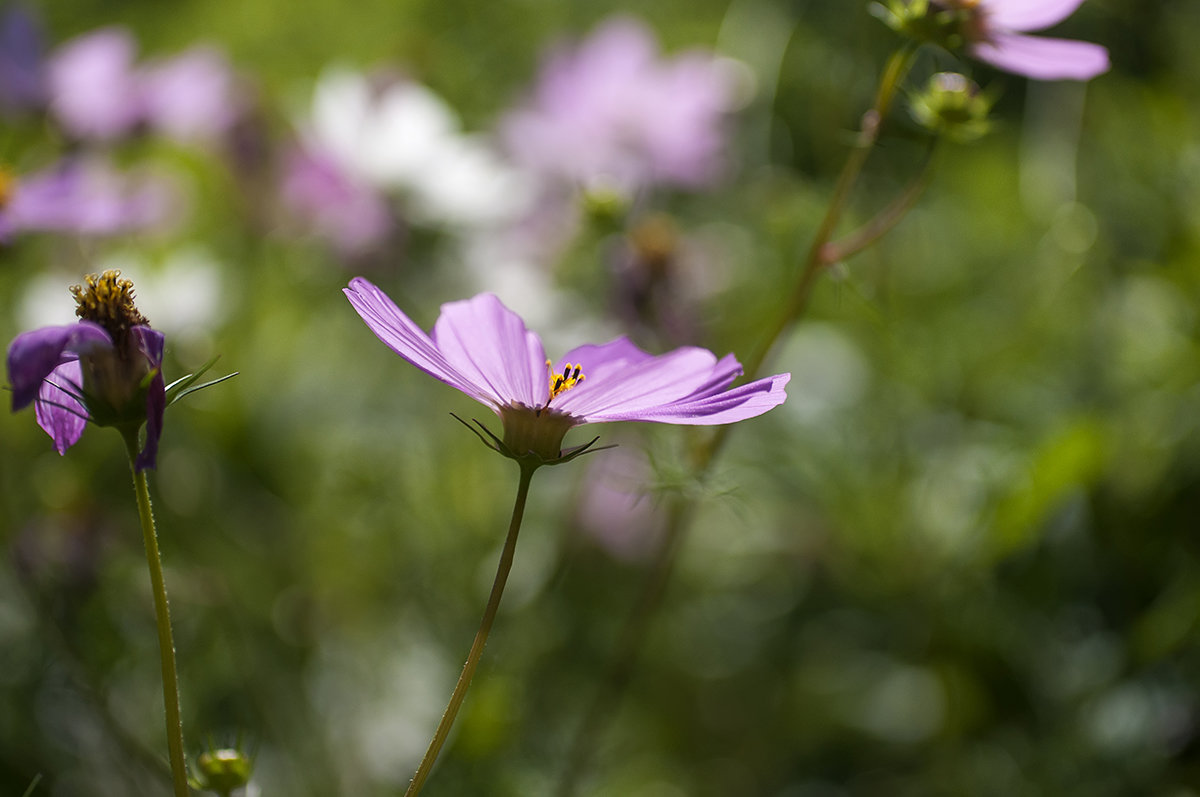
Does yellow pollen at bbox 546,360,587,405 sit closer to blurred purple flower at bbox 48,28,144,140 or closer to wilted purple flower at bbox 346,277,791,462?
wilted purple flower at bbox 346,277,791,462

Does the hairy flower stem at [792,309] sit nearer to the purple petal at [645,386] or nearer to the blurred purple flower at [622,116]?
the purple petal at [645,386]

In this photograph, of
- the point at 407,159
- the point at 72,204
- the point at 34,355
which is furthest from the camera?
the point at 407,159

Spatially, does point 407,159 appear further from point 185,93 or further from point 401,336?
point 401,336

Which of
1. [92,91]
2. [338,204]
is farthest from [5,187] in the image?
[338,204]

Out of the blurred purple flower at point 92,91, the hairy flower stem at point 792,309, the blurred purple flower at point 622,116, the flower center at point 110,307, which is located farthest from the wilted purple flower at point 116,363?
the blurred purple flower at point 622,116

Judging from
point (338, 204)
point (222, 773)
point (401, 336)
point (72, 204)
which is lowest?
point (222, 773)

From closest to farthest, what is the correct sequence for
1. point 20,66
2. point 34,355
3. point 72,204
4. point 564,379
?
point 34,355 → point 564,379 → point 72,204 → point 20,66

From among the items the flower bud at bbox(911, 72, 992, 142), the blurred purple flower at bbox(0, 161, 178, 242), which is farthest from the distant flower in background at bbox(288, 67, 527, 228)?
the flower bud at bbox(911, 72, 992, 142)
